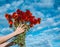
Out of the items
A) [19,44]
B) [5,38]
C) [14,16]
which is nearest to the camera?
[5,38]

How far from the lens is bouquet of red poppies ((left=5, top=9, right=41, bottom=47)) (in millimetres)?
1603

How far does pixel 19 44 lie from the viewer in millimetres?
1763

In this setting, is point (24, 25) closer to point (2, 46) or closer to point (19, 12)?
point (19, 12)

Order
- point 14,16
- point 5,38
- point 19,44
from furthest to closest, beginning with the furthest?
point 19,44 → point 14,16 → point 5,38

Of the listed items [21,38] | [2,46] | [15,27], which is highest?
[15,27]

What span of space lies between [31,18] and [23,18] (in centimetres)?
9

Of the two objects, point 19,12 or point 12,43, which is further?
point 12,43

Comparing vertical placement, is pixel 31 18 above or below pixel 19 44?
above

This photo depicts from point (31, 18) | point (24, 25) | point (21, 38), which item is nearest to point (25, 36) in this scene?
point (21, 38)

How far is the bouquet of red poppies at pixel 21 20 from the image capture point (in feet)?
5.26

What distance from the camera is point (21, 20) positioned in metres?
1.69

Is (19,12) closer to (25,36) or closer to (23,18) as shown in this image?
(23,18)

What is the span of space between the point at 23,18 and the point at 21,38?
279 mm

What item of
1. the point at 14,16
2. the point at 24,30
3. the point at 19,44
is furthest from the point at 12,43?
the point at 14,16
